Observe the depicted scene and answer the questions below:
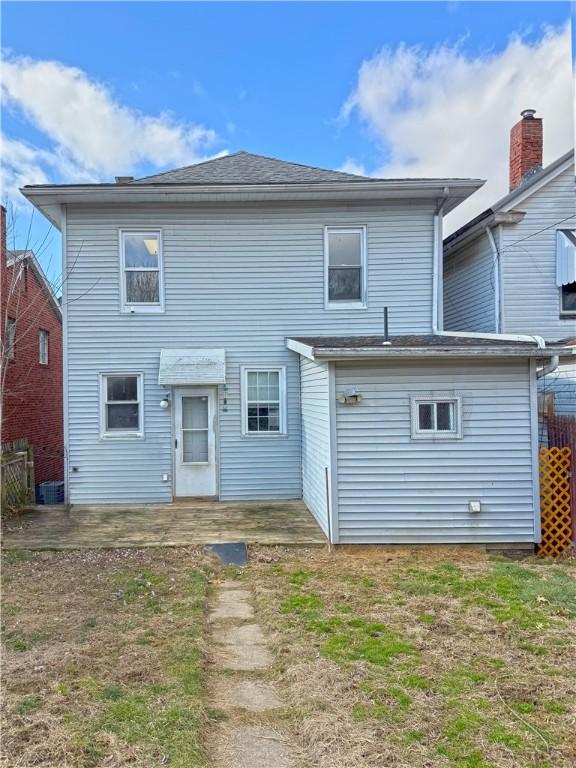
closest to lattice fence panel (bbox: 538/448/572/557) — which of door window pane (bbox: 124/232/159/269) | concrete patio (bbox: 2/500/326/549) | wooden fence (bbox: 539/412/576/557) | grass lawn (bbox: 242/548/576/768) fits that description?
wooden fence (bbox: 539/412/576/557)

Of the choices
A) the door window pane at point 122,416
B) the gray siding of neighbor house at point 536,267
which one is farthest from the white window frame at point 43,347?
the gray siding of neighbor house at point 536,267

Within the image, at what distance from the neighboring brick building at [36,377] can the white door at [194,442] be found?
221 inches

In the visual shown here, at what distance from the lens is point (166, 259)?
9406mm

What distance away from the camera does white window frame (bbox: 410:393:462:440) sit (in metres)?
6.90

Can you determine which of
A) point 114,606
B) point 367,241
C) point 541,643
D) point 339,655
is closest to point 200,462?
point 114,606

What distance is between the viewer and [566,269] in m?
10.1

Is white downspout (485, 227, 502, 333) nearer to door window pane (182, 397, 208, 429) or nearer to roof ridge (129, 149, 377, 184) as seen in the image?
roof ridge (129, 149, 377, 184)

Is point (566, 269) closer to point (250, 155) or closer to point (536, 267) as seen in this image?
point (536, 267)

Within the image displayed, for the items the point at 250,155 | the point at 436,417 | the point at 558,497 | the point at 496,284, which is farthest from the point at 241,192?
the point at 558,497

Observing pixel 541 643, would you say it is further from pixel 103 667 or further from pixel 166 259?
pixel 166 259

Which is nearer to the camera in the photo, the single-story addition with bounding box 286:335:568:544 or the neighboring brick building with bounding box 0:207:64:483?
the single-story addition with bounding box 286:335:568:544

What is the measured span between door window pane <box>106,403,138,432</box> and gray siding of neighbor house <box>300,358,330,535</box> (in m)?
3.24

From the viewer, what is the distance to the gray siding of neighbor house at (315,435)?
7.14 meters

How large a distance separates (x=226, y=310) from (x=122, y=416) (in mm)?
2849
